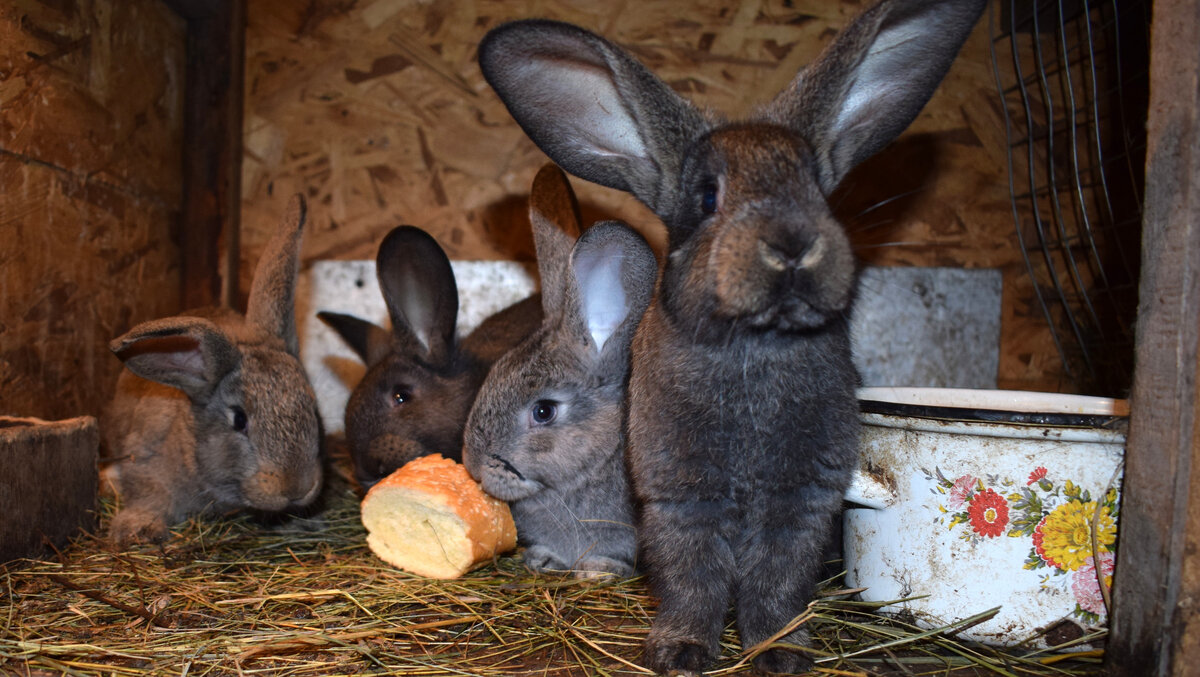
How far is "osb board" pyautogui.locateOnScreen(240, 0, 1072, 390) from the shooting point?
14.9 feet

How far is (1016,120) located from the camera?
457 centimetres

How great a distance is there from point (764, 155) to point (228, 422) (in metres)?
2.65

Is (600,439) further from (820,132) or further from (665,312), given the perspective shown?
(820,132)

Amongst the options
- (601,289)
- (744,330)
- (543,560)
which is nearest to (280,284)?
(601,289)

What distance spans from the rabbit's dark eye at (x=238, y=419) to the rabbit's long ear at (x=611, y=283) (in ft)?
5.35

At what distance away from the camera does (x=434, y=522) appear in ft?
9.96

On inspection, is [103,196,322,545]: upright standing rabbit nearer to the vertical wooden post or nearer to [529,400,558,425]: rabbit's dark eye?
[529,400,558,425]: rabbit's dark eye

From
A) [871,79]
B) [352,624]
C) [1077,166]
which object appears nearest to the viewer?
[352,624]

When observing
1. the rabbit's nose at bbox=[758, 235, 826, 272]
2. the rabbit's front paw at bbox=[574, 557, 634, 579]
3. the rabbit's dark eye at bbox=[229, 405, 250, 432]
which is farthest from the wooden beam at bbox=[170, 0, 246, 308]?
the rabbit's nose at bbox=[758, 235, 826, 272]

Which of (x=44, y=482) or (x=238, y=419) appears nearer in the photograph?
(x=44, y=482)

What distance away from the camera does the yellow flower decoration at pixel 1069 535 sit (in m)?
2.29

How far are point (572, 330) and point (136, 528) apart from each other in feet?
6.81

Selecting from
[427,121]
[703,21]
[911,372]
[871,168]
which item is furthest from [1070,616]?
[427,121]

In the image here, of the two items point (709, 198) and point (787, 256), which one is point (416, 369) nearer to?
point (709, 198)
